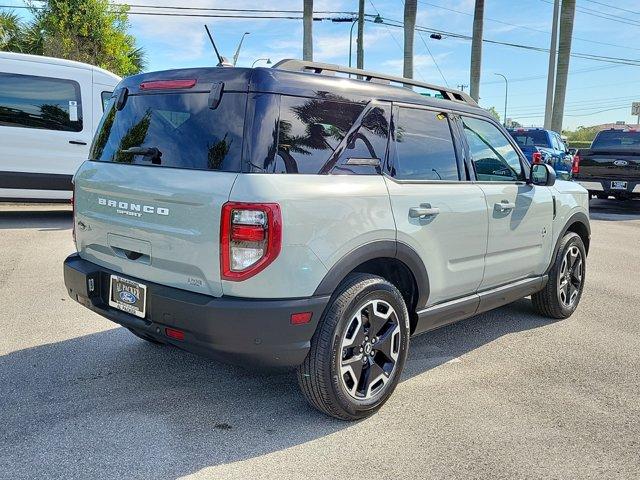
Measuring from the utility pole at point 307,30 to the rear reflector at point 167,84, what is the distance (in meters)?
18.6

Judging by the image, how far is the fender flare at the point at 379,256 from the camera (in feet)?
9.83

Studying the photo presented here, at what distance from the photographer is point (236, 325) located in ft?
9.19

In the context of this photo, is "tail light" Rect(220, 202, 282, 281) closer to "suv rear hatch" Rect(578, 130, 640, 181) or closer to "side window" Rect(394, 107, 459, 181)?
"side window" Rect(394, 107, 459, 181)

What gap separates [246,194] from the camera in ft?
9.05

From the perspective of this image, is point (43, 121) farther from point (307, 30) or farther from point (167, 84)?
point (307, 30)

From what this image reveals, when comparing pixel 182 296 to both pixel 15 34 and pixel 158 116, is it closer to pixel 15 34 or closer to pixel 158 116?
pixel 158 116

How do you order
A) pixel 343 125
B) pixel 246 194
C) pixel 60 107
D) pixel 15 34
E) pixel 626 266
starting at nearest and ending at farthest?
pixel 246 194
pixel 343 125
pixel 626 266
pixel 60 107
pixel 15 34

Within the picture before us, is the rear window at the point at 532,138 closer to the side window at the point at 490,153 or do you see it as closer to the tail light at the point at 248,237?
the side window at the point at 490,153

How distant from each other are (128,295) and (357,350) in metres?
1.29

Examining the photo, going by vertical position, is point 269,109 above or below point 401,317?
above

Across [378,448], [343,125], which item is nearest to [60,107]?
[343,125]

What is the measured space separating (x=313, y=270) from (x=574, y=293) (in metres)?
3.45

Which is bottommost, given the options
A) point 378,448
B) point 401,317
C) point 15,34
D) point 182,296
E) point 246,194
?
point 378,448

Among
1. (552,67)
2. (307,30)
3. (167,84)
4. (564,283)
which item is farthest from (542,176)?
(552,67)
